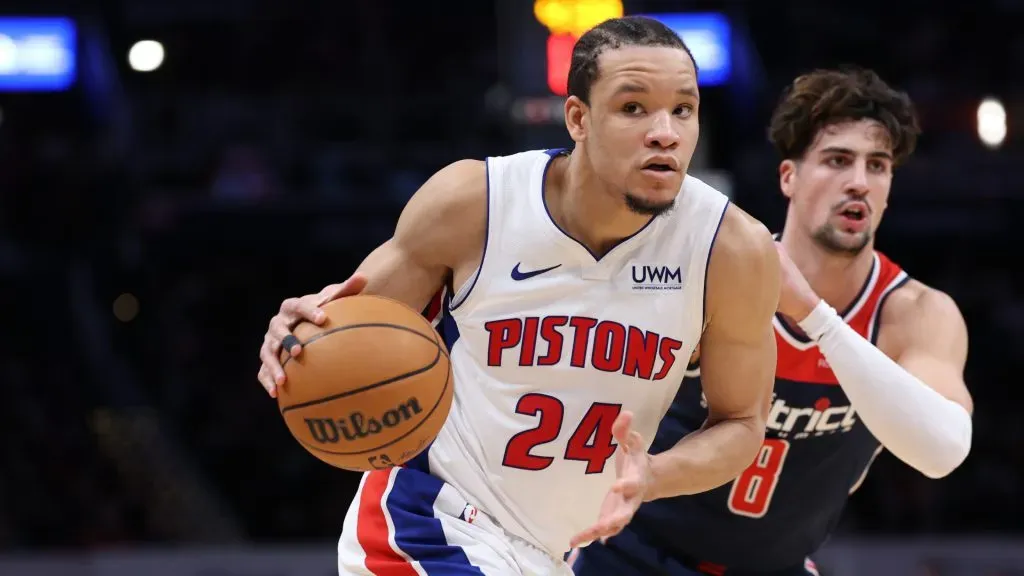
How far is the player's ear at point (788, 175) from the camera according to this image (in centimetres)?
467

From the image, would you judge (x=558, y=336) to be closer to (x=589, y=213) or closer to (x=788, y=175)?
(x=589, y=213)

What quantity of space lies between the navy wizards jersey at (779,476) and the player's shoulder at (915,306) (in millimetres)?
29

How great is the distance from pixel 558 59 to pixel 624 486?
17.6 ft

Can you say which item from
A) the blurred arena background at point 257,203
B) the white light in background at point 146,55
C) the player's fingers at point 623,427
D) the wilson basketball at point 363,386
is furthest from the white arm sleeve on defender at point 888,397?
the white light in background at point 146,55

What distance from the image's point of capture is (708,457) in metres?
3.63

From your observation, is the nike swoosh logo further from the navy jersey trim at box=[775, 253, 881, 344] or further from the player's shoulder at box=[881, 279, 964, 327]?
the player's shoulder at box=[881, 279, 964, 327]

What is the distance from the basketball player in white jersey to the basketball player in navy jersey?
670 mm

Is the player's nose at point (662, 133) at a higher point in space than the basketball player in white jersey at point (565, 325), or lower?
higher

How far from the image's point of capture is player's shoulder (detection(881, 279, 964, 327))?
443 cm

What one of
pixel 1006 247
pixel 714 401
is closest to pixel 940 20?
pixel 1006 247

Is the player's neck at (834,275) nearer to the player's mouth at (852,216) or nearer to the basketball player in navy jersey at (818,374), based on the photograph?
the basketball player in navy jersey at (818,374)

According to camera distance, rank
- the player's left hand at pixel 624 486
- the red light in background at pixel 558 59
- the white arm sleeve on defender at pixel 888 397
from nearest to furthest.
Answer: the player's left hand at pixel 624 486
the white arm sleeve on defender at pixel 888 397
the red light in background at pixel 558 59

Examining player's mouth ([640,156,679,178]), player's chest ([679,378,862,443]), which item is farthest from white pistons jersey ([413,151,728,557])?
player's chest ([679,378,862,443])

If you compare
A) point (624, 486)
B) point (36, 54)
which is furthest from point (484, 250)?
point (36, 54)
